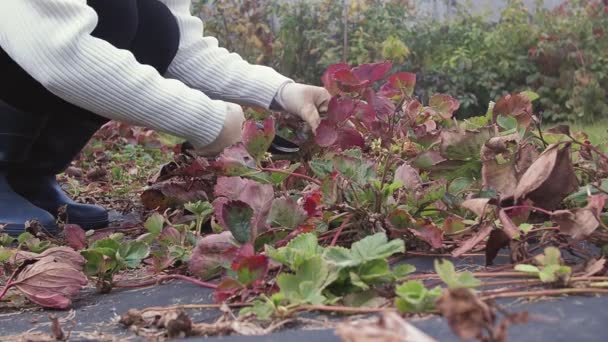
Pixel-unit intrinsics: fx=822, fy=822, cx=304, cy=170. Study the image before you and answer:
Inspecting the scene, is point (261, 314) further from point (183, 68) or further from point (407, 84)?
point (183, 68)

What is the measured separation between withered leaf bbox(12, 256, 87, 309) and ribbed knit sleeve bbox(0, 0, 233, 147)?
22.2 inches

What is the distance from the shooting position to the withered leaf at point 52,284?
44.8 inches

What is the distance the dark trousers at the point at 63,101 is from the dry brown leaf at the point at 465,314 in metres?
1.40

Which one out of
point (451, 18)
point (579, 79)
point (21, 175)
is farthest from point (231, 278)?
point (451, 18)

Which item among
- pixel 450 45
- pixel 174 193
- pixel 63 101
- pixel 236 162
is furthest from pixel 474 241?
pixel 450 45

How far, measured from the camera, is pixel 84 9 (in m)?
1.63

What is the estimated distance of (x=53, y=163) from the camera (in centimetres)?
206

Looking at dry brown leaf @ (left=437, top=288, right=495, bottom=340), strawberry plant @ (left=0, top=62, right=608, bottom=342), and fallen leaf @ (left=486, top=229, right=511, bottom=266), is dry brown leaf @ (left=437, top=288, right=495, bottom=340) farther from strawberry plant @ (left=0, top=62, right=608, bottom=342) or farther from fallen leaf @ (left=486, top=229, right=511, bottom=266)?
fallen leaf @ (left=486, top=229, right=511, bottom=266)

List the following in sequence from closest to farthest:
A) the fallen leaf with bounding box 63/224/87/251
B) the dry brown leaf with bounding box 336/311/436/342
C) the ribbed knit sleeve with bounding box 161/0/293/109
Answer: the dry brown leaf with bounding box 336/311/436/342, the fallen leaf with bounding box 63/224/87/251, the ribbed knit sleeve with bounding box 161/0/293/109

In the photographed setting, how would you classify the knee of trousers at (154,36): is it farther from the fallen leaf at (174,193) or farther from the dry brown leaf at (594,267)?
the dry brown leaf at (594,267)

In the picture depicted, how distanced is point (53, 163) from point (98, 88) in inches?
19.5

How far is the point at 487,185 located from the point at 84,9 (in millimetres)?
909

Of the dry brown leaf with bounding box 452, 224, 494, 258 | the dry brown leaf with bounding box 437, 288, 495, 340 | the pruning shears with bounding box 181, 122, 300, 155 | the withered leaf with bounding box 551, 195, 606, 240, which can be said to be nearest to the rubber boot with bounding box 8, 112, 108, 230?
the pruning shears with bounding box 181, 122, 300, 155

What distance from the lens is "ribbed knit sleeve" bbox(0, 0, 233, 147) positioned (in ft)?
5.26
